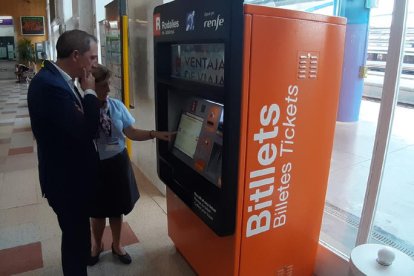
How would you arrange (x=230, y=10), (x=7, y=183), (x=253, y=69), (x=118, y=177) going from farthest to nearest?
1. (x=7, y=183)
2. (x=118, y=177)
3. (x=253, y=69)
4. (x=230, y=10)

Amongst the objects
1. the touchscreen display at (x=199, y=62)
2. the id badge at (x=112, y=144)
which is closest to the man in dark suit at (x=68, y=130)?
the id badge at (x=112, y=144)

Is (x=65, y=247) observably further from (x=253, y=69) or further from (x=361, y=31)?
(x=361, y=31)

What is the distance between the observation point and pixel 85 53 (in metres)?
1.57

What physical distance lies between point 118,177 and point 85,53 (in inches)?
30.2

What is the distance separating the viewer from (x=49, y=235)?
2.53 metres

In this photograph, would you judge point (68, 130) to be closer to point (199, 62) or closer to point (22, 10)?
point (199, 62)

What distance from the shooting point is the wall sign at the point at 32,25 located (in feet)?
51.1

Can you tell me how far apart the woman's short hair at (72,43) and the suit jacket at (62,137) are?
0.09m

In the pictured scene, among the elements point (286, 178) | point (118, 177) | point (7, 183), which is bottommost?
point (7, 183)

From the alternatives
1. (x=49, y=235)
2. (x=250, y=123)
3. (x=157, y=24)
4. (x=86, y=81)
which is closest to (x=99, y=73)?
(x=86, y=81)

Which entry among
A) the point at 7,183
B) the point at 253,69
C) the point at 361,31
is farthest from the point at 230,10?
the point at 361,31

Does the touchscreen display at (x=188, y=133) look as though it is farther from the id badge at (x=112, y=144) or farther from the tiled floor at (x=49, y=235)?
the tiled floor at (x=49, y=235)

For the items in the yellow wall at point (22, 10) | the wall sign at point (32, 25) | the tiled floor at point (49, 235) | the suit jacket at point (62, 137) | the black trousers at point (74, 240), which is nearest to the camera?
the suit jacket at point (62, 137)

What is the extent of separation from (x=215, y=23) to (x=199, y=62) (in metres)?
0.39
